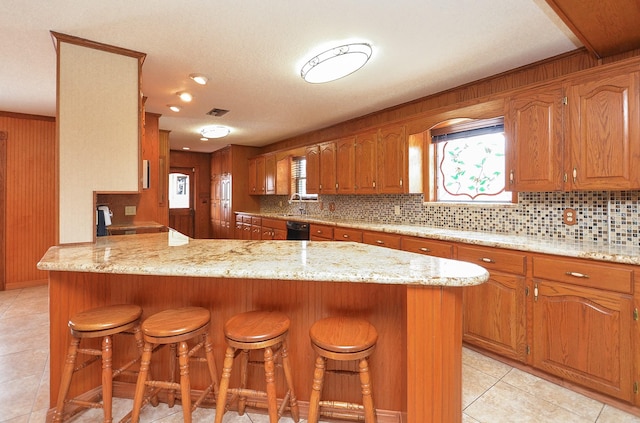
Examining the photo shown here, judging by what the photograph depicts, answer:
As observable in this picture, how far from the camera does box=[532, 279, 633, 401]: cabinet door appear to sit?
1.79 m

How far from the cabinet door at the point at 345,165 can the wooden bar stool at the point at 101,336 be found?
9.78ft

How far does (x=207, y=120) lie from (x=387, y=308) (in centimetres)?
393

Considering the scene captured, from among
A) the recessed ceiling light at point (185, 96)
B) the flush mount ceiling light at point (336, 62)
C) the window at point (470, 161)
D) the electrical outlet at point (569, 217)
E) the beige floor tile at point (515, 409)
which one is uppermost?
the recessed ceiling light at point (185, 96)

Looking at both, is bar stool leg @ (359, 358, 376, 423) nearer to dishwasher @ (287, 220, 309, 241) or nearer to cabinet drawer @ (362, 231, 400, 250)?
cabinet drawer @ (362, 231, 400, 250)

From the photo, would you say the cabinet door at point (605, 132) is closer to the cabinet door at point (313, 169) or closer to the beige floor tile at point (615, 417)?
the beige floor tile at point (615, 417)

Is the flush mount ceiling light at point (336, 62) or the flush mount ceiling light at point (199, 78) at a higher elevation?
the flush mount ceiling light at point (199, 78)

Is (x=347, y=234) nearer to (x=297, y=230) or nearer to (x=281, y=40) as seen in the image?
(x=297, y=230)

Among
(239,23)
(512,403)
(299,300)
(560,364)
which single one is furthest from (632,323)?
(239,23)

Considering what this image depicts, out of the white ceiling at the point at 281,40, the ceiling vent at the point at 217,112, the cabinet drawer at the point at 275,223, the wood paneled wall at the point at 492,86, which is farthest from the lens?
the cabinet drawer at the point at 275,223

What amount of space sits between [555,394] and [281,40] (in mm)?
2946

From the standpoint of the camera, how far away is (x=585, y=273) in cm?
189

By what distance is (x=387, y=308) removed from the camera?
5.34ft

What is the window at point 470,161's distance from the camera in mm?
2959

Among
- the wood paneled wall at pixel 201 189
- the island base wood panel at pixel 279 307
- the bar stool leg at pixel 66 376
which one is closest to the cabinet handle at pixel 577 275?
the island base wood panel at pixel 279 307
